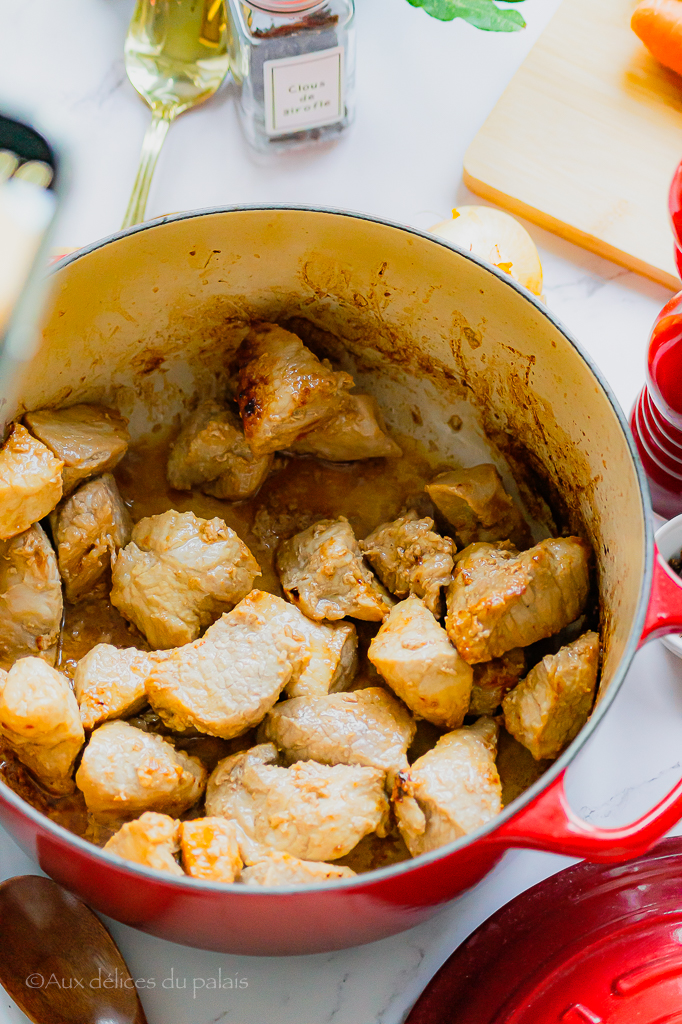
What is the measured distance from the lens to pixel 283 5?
163 centimetres

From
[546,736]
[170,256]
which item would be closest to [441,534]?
[546,736]

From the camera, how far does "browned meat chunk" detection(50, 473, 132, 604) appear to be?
1.58 meters

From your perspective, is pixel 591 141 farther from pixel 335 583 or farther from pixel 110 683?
pixel 110 683

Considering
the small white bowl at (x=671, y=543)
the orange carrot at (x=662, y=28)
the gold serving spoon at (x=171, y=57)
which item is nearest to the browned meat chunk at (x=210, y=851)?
the small white bowl at (x=671, y=543)

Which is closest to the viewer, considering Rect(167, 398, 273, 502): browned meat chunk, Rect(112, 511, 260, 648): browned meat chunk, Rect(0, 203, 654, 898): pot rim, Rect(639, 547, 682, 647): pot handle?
Rect(0, 203, 654, 898): pot rim

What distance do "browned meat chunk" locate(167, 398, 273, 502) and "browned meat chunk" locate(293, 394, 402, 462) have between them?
96mm

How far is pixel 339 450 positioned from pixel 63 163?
724mm

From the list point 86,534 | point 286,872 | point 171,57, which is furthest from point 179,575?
point 171,57

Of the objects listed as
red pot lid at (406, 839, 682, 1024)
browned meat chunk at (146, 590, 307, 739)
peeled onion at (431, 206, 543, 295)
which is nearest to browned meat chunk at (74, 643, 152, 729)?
browned meat chunk at (146, 590, 307, 739)

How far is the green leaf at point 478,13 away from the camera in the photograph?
72.9 inches

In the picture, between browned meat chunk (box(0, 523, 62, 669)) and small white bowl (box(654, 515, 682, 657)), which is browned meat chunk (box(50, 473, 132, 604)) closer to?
browned meat chunk (box(0, 523, 62, 669))

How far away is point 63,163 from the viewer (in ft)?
3.87

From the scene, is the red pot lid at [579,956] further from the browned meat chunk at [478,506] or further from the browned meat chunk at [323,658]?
the browned meat chunk at [478,506]

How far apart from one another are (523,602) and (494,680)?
0.46 ft
